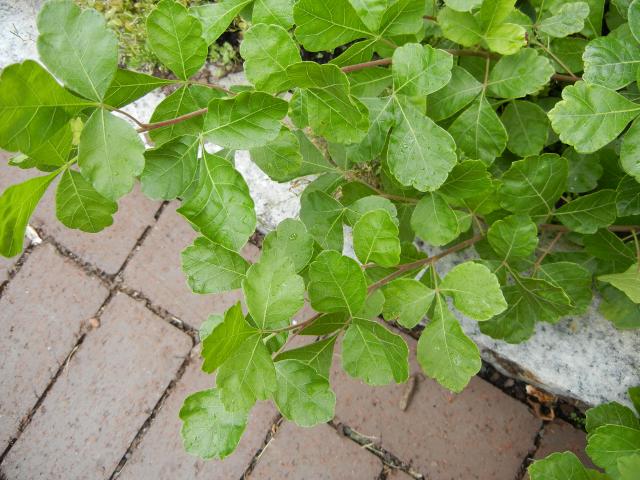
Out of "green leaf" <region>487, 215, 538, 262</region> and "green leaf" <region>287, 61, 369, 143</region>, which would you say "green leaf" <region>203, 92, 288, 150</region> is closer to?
"green leaf" <region>287, 61, 369, 143</region>

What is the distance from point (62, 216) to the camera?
1176 mm

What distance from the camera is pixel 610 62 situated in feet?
4.12

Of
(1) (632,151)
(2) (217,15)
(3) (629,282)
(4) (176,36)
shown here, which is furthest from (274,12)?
(3) (629,282)

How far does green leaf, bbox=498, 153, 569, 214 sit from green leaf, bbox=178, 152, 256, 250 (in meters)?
0.65

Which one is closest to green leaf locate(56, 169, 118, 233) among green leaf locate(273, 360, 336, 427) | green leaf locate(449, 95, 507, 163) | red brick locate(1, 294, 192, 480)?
green leaf locate(273, 360, 336, 427)

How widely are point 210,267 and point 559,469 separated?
908 millimetres

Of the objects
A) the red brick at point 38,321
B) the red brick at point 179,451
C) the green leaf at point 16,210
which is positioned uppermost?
the green leaf at point 16,210

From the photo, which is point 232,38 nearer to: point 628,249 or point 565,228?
point 565,228

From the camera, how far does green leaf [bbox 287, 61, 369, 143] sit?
1.00 meters

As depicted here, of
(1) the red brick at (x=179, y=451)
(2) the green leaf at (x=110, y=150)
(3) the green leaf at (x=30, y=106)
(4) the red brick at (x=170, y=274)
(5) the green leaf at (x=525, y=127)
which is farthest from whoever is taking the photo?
(4) the red brick at (x=170, y=274)

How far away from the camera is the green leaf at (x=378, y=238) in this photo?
3.80 feet

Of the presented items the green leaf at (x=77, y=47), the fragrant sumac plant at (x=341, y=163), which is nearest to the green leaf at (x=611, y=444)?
the fragrant sumac plant at (x=341, y=163)

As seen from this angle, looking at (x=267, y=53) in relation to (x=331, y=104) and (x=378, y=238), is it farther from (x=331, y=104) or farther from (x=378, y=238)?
(x=378, y=238)

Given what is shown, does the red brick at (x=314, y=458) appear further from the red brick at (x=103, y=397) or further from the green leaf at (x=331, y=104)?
the green leaf at (x=331, y=104)
